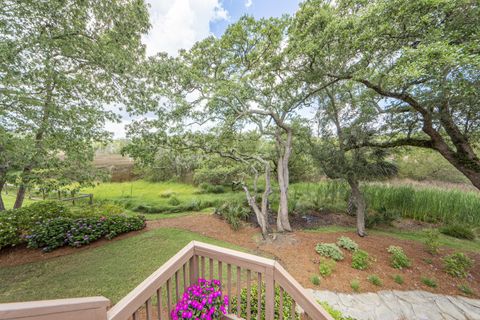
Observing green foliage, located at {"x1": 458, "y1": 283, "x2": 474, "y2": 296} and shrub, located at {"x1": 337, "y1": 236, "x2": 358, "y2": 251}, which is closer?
green foliage, located at {"x1": 458, "y1": 283, "x2": 474, "y2": 296}

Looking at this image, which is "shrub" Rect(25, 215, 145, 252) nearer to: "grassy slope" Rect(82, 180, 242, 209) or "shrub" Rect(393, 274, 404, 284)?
"grassy slope" Rect(82, 180, 242, 209)

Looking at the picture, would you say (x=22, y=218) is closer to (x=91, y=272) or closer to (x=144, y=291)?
(x=91, y=272)

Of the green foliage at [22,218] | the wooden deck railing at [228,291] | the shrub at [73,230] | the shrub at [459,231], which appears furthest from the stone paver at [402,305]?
the green foliage at [22,218]

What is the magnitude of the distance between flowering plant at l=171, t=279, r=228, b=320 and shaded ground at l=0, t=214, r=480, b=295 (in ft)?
6.65

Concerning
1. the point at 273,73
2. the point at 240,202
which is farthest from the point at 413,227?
the point at 273,73

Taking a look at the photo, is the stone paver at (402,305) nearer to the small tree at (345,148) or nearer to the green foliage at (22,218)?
the small tree at (345,148)

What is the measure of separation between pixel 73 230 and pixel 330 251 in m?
6.26

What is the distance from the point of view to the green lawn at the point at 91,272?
2.81 meters

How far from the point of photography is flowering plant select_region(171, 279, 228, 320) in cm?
163

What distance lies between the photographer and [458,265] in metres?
3.43

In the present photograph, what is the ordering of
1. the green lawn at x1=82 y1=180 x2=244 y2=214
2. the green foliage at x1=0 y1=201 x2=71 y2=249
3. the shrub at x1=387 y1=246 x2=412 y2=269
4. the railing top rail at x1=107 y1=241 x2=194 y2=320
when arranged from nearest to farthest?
the railing top rail at x1=107 y1=241 x2=194 y2=320 → the shrub at x1=387 y1=246 x2=412 y2=269 → the green foliage at x1=0 y1=201 x2=71 y2=249 → the green lawn at x1=82 y1=180 x2=244 y2=214

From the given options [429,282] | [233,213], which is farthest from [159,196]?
[429,282]

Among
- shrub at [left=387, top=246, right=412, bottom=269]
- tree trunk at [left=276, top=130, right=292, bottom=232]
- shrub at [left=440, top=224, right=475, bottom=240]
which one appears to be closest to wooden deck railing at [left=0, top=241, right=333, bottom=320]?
shrub at [left=387, top=246, right=412, bottom=269]

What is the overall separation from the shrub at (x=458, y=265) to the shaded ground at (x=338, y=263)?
0.10 meters
